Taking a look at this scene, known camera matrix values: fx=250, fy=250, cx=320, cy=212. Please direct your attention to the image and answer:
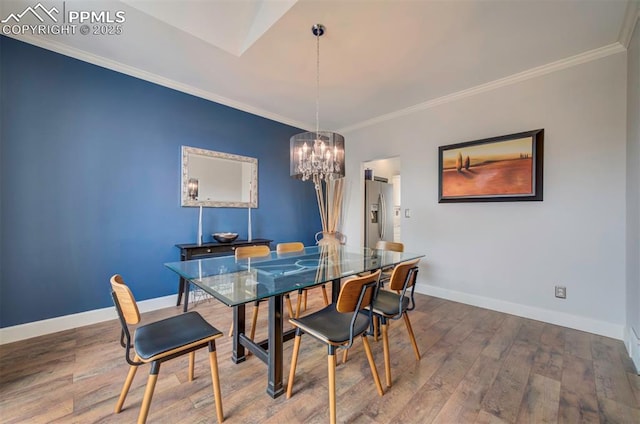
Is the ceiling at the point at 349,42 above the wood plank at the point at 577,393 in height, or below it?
above

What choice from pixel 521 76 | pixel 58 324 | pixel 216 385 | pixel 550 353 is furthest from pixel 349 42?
pixel 58 324

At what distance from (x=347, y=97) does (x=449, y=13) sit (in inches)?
63.9

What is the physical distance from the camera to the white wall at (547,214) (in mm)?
2371

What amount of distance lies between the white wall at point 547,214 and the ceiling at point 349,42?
269mm

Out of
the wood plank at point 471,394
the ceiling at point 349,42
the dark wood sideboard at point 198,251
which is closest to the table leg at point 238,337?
the dark wood sideboard at point 198,251

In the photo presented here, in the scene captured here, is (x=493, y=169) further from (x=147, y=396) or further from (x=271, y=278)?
(x=147, y=396)

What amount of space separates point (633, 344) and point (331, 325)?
2.44 metres

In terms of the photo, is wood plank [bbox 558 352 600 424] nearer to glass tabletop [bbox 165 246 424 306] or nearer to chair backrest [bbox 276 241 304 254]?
glass tabletop [bbox 165 246 424 306]

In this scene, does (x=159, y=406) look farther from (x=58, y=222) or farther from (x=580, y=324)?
(x=580, y=324)

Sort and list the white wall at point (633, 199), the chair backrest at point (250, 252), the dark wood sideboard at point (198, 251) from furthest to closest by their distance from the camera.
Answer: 1. the dark wood sideboard at point (198, 251)
2. the chair backrest at point (250, 252)
3. the white wall at point (633, 199)

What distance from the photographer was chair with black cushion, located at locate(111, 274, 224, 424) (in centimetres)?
122

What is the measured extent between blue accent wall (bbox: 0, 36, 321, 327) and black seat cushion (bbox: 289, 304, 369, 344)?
2.27 metres

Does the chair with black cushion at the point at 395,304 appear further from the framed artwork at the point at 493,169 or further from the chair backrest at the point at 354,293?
the framed artwork at the point at 493,169

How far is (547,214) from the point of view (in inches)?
105
